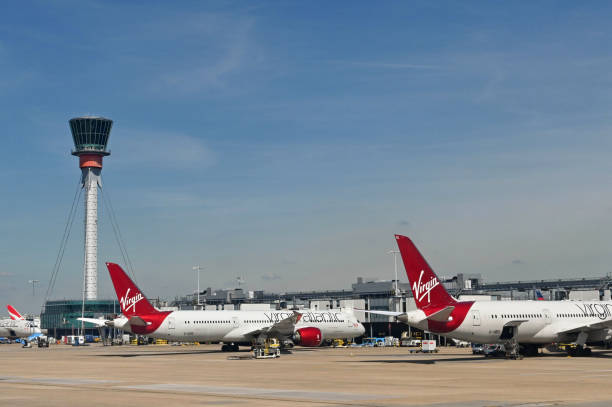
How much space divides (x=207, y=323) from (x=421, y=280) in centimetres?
3280

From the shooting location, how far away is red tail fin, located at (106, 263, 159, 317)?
3125 inches

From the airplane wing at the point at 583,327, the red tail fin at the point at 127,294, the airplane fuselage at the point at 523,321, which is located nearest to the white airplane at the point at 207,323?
the red tail fin at the point at 127,294

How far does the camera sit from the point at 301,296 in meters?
193

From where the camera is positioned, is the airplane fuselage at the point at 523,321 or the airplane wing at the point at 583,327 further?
the airplane wing at the point at 583,327

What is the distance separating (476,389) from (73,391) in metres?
18.8

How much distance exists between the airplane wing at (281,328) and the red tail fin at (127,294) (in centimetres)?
1120

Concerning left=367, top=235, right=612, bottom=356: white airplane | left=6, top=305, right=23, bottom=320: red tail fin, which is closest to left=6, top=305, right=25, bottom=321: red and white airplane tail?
left=6, top=305, right=23, bottom=320: red tail fin

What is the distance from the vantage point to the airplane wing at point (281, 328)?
7850 cm

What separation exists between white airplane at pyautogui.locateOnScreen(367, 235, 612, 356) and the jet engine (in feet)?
76.3

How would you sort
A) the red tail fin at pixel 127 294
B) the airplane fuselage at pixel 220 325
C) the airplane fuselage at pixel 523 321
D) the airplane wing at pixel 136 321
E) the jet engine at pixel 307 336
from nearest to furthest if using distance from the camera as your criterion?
the airplane fuselage at pixel 523 321, the airplane wing at pixel 136 321, the red tail fin at pixel 127 294, the airplane fuselage at pixel 220 325, the jet engine at pixel 307 336

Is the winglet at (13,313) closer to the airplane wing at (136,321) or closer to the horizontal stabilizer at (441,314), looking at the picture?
the airplane wing at (136,321)

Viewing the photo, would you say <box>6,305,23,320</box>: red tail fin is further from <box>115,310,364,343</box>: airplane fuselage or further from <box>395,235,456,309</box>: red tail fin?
<box>395,235,456,309</box>: red tail fin

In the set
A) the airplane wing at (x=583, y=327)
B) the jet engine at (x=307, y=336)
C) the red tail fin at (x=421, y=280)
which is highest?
the red tail fin at (x=421, y=280)

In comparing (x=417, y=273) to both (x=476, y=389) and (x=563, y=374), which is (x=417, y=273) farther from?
(x=476, y=389)
